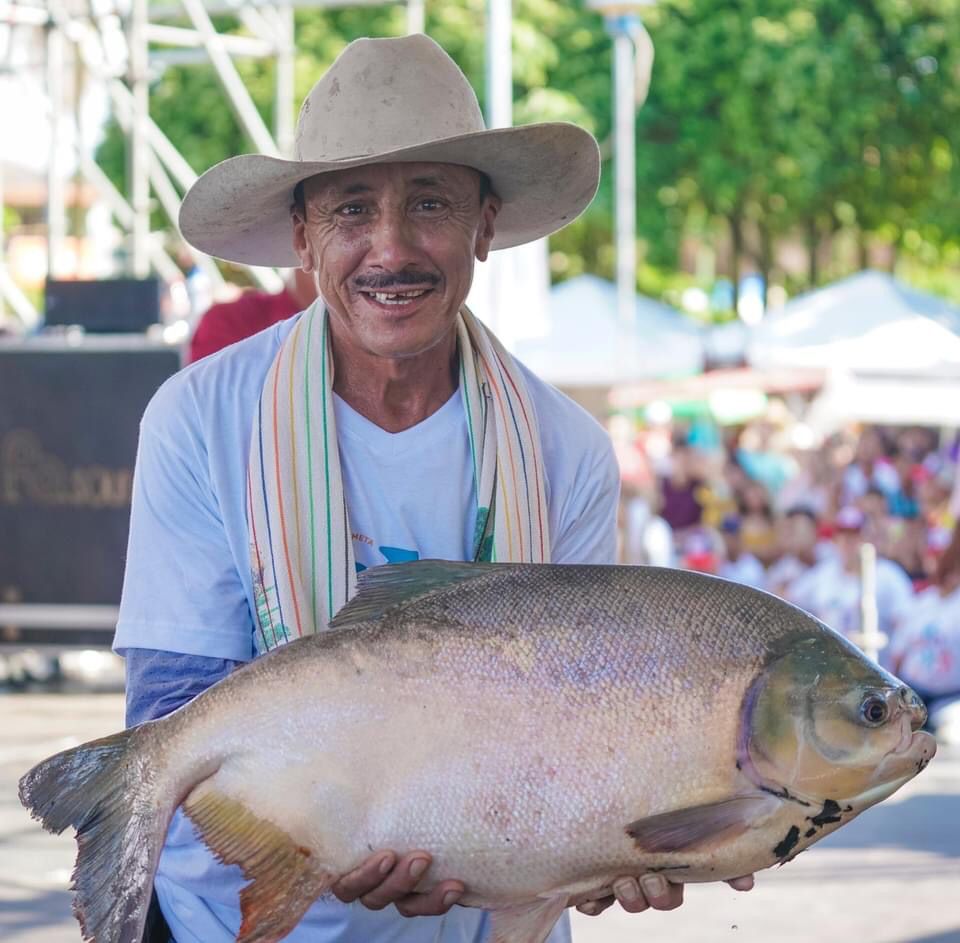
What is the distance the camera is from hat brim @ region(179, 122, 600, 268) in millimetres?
2684

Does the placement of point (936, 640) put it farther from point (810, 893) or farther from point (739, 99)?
point (739, 99)

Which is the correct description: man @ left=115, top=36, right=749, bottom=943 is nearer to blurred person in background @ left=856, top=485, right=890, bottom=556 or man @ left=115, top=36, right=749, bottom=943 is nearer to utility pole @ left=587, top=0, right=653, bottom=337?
blurred person in background @ left=856, top=485, right=890, bottom=556

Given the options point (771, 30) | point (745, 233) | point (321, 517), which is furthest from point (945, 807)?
point (745, 233)

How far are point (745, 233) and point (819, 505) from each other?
1595cm

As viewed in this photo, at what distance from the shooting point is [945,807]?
7.55m

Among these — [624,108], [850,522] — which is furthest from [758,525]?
[624,108]

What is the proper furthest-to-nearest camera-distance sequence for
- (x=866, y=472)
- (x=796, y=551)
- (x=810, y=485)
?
(x=866, y=472)
(x=810, y=485)
(x=796, y=551)

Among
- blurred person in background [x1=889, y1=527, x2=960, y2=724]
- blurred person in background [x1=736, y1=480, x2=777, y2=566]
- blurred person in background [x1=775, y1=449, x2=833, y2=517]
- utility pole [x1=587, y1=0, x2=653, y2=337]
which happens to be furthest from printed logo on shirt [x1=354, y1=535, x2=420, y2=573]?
utility pole [x1=587, y1=0, x2=653, y2=337]

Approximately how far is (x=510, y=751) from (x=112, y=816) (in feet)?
1.65

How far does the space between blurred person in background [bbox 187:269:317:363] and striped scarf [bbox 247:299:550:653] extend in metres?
2.56

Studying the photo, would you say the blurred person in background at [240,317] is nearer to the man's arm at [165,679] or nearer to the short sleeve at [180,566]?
the short sleeve at [180,566]

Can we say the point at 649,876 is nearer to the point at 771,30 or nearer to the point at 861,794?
the point at 861,794

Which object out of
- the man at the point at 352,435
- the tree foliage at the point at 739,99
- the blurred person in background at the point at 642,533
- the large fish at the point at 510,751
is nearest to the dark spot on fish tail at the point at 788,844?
the large fish at the point at 510,751

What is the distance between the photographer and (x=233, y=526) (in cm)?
258
